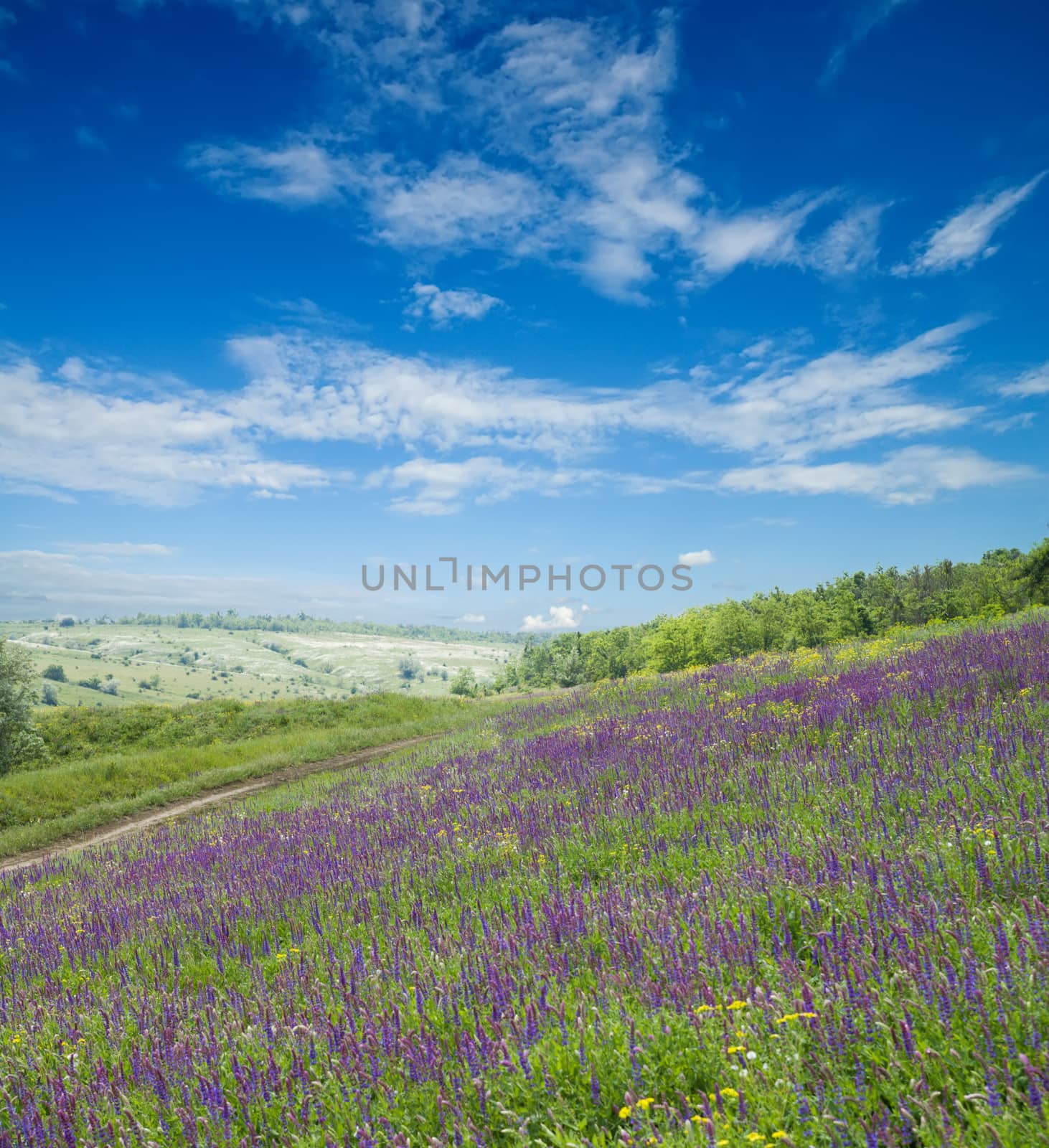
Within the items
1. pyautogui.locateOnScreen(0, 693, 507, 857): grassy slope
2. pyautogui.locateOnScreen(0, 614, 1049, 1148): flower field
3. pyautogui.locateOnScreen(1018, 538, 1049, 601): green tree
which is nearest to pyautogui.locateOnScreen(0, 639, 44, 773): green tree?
pyautogui.locateOnScreen(0, 693, 507, 857): grassy slope

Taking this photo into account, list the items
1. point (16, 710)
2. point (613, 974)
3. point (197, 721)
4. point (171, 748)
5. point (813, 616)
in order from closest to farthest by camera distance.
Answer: point (613, 974)
point (16, 710)
point (171, 748)
point (197, 721)
point (813, 616)

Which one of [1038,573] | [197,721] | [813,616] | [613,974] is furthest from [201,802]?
[813,616]

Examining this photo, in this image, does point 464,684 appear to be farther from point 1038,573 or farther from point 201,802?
point 201,802

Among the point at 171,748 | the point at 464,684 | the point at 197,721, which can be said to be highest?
the point at 197,721

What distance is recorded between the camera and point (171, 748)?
29.2m

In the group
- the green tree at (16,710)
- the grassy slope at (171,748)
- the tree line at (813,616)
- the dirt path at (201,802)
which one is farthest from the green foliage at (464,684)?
the dirt path at (201,802)

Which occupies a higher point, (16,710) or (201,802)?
(16,710)

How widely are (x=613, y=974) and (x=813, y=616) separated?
60738 millimetres

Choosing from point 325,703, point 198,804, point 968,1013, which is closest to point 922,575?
point 325,703

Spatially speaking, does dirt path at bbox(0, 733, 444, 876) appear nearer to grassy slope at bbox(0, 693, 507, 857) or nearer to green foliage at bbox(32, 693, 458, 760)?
grassy slope at bbox(0, 693, 507, 857)

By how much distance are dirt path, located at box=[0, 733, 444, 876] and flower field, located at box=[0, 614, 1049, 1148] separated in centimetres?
989

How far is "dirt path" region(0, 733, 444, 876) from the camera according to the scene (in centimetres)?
1587

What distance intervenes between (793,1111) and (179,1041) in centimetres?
333

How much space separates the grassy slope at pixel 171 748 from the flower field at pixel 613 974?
46.9ft
